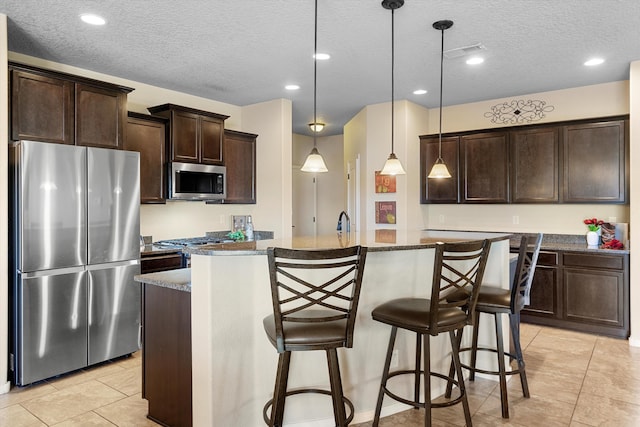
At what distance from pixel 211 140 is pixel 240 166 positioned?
2.05 ft

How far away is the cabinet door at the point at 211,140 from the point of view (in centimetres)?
488

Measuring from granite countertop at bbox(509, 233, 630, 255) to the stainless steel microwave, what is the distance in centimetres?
336

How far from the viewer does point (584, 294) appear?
175 inches

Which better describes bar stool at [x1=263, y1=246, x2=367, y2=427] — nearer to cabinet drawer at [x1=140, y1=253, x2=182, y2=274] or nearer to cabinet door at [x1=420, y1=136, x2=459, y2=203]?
cabinet drawer at [x1=140, y1=253, x2=182, y2=274]

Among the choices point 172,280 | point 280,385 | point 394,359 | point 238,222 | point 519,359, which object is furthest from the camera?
point 238,222

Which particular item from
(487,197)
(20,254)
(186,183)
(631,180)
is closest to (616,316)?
(631,180)

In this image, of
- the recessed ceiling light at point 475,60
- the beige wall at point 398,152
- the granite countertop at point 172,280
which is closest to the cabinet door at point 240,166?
the beige wall at point 398,152

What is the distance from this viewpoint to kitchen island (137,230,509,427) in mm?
2211

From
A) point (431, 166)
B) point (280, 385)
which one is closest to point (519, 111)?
point (431, 166)

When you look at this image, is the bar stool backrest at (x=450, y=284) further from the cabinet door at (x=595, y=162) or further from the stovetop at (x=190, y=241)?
the cabinet door at (x=595, y=162)

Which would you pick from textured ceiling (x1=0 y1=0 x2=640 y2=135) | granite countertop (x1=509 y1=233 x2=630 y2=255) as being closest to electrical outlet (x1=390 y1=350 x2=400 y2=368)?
textured ceiling (x1=0 y1=0 x2=640 y2=135)

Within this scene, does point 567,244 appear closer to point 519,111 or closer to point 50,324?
point 519,111

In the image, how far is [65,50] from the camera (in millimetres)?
3660

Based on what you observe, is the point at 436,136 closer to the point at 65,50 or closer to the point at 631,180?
the point at 631,180
